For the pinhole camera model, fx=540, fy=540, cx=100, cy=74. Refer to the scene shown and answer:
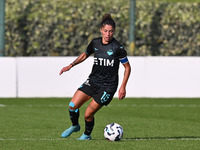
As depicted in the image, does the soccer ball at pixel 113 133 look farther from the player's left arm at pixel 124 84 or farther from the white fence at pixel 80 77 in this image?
the white fence at pixel 80 77

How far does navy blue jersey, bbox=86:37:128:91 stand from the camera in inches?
345

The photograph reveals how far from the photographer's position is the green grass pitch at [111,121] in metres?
8.59

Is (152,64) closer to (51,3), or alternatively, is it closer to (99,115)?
(99,115)

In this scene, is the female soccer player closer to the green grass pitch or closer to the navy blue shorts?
the navy blue shorts

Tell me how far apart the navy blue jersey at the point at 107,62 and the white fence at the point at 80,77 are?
388 inches

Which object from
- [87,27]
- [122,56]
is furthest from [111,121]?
[87,27]

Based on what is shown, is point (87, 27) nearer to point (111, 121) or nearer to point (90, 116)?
point (111, 121)

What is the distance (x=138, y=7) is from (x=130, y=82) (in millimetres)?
10314

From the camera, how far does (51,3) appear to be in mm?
27781

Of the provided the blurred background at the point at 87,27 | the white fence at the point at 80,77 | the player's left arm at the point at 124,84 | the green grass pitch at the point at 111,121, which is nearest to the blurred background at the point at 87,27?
the blurred background at the point at 87,27

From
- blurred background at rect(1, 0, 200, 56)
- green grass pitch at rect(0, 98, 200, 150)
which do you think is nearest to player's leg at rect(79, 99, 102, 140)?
green grass pitch at rect(0, 98, 200, 150)

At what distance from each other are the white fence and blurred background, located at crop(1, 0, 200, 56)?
725 cm

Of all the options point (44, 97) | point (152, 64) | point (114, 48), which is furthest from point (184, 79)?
point (114, 48)

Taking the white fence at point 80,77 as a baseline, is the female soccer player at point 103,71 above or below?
above
